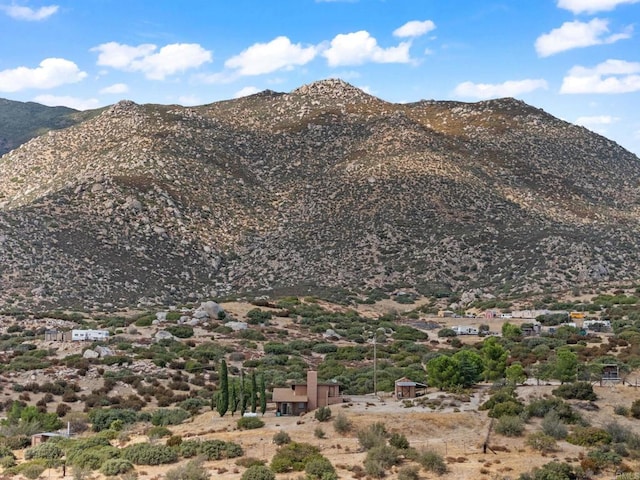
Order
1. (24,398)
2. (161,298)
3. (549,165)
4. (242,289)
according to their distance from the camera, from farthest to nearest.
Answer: (549,165) < (242,289) < (161,298) < (24,398)

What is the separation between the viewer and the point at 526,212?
4705 inches

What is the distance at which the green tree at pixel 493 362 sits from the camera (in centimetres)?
6009

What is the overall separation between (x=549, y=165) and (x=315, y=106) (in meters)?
39.8

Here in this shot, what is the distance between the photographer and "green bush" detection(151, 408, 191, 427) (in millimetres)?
49281

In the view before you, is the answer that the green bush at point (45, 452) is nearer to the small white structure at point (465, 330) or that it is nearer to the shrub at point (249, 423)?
the shrub at point (249, 423)

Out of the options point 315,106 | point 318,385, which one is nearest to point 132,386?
point 318,385

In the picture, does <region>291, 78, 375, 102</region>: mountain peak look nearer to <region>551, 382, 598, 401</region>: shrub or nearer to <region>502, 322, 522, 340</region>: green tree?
<region>502, 322, 522, 340</region>: green tree

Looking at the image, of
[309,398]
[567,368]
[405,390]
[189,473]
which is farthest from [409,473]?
[567,368]

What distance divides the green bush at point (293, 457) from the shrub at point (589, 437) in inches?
452

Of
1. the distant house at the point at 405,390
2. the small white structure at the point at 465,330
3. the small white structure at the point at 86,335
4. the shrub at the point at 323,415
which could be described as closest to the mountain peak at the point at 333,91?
the small white structure at the point at 465,330

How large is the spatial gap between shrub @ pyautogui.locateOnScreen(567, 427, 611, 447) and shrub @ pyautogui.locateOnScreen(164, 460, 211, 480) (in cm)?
1631

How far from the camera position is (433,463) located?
38.1m

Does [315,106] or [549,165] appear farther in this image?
[315,106]

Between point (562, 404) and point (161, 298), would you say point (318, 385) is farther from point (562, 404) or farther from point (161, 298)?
point (161, 298)
